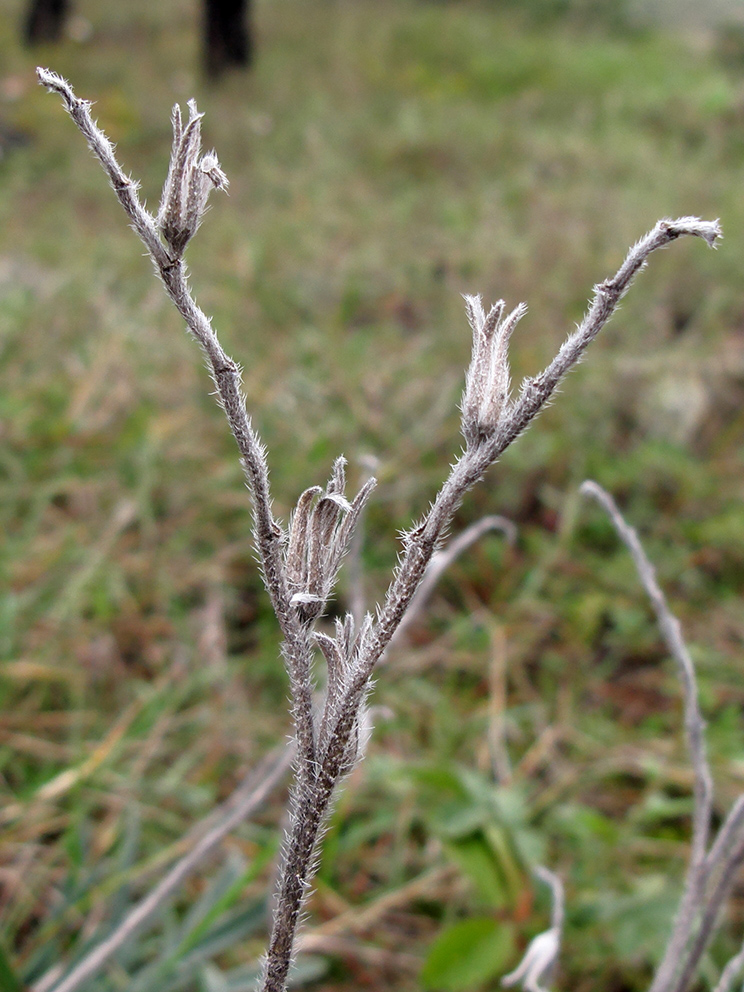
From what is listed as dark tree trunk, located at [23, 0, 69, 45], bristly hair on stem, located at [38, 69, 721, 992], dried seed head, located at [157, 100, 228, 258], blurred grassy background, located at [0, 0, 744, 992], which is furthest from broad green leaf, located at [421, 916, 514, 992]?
dark tree trunk, located at [23, 0, 69, 45]

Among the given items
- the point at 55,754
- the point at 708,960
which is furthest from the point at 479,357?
the point at 55,754

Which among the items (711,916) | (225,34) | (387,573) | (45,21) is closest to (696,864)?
(711,916)

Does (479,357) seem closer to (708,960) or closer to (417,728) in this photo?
(708,960)

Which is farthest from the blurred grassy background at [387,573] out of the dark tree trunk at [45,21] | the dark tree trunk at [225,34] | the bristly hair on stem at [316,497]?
the dark tree trunk at [45,21]

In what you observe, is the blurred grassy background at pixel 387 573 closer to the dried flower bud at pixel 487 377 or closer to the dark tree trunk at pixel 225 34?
the dried flower bud at pixel 487 377

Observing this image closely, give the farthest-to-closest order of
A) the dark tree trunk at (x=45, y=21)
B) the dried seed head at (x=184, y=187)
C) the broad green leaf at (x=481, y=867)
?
the dark tree trunk at (x=45, y=21)
the broad green leaf at (x=481, y=867)
the dried seed head at (x=184, y=187)
